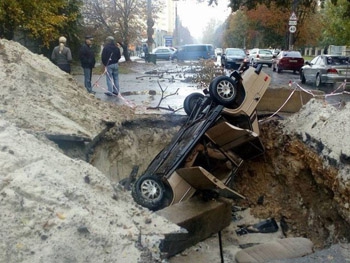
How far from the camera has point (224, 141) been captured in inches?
306

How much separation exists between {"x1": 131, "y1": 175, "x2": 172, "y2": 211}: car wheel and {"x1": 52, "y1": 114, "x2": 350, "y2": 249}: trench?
1.04m

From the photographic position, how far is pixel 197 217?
6621 millimetres

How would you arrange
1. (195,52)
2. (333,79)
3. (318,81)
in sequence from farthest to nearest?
(195,52)
(318,81)
(333,79)

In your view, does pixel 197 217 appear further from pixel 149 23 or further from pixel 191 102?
pixel 149 23

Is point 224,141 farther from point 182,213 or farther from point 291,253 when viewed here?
point 291,253

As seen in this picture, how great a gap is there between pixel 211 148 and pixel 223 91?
40.8 inches

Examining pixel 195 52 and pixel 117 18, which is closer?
pixel 117 18

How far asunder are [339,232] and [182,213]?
194 centimetres

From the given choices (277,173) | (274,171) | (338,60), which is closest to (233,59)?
(338,60)

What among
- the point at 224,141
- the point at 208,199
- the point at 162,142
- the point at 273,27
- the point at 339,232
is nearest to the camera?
the point at 339,232

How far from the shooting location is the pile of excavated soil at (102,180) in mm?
3990

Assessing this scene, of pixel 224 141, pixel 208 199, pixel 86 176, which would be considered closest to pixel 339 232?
pixel 208 199

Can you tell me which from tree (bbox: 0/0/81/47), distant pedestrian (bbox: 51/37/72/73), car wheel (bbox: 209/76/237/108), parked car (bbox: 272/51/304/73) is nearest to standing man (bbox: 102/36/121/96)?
distant pedestrian (bbox: 51/37/72/73)

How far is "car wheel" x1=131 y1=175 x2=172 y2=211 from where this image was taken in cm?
689
